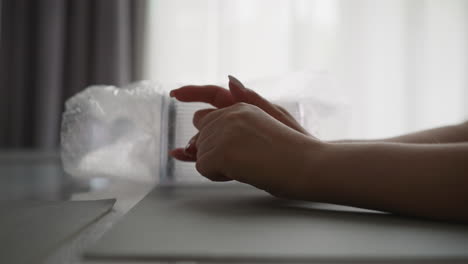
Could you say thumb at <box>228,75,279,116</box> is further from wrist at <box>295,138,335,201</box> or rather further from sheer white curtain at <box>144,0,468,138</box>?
sheer white curtain at <box>144,0,468,138</box>

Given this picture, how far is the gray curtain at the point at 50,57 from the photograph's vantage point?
5.06 ft

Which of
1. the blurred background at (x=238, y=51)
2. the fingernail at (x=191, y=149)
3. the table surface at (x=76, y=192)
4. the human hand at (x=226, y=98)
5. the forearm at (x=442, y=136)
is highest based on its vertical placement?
the blurred background at (x=238, y=51)

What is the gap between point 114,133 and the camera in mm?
683

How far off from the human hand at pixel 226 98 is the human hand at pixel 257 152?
0.25 ft

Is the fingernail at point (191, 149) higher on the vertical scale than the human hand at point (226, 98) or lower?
lower

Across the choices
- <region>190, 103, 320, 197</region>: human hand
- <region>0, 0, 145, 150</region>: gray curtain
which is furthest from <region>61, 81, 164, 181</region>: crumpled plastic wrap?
<region>0, 0, 145, 150</region>: gray curtain

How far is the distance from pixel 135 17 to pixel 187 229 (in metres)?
1.52

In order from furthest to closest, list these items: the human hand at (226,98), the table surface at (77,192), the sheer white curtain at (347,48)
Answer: the sheer white curtain at (347,48) < the human hand at (226,98) < the table surface at (77,192)

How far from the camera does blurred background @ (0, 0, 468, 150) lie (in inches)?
61.2

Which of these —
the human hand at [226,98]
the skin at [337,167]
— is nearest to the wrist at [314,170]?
the skin at [337,167]

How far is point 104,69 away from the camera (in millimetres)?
1573

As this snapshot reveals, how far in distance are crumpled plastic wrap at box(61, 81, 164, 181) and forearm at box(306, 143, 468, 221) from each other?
36 cm

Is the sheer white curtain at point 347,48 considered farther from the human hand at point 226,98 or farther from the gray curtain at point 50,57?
the human hand at point 226,98

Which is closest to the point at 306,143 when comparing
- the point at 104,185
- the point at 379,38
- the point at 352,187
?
the point at 352,187
